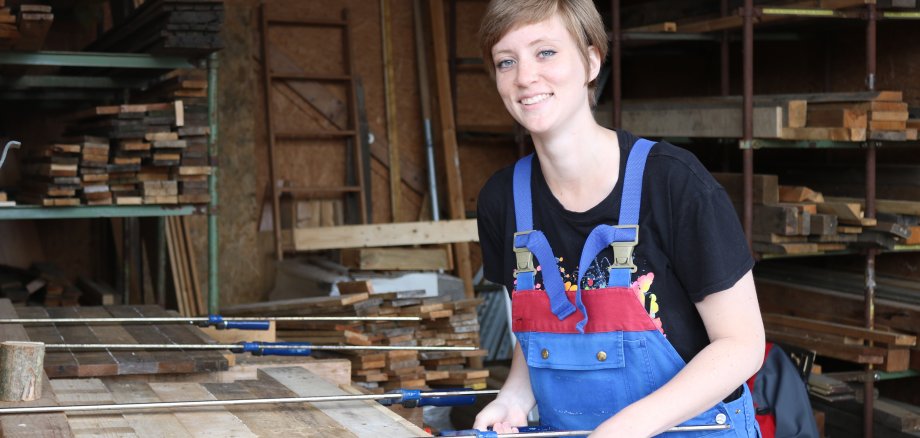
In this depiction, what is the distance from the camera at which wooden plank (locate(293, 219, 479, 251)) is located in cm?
877

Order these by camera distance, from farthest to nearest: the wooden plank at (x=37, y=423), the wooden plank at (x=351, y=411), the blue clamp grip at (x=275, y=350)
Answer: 1. the blue clamp grip at (x=275, y=350)
2. the wooden plank at (x=351, y=411)
3. the wooden plank at (x=37, y=423)

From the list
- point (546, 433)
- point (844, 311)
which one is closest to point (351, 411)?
point (546, 433)

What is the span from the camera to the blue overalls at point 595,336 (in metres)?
2.67

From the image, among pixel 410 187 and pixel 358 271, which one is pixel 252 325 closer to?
pixel 358 271

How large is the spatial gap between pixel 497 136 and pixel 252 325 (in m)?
5.94

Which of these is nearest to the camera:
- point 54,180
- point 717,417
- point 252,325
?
point 717,417

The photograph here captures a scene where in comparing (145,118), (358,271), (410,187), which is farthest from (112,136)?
(410,187)

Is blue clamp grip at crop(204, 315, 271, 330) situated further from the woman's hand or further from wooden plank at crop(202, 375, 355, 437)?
the woman's hand

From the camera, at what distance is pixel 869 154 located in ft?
23.2

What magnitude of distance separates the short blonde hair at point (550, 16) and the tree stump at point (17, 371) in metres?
1.44

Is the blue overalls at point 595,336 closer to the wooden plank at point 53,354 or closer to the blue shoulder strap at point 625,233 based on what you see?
the blue shoulder strap at point 625,233

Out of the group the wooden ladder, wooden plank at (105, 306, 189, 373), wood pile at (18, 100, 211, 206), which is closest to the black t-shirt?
wooden plank at (105, 306, 189, 373)

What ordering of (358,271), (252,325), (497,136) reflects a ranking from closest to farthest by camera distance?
(252,325)
(358,271)
(497,136)

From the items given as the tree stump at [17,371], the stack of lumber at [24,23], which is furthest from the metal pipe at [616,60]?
the tree stump at [17,371]
